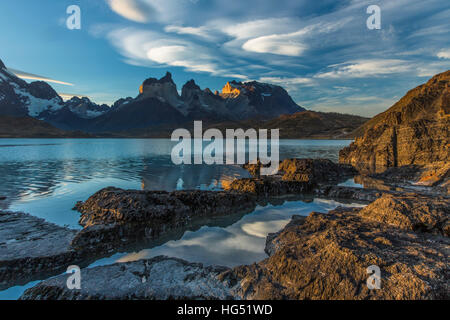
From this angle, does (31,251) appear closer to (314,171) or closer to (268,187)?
(268,187)

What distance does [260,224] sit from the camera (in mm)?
10047

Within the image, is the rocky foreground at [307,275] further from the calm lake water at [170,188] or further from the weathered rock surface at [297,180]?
the weathered rock surface at [297,180]

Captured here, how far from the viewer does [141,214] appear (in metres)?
Result: 8.62

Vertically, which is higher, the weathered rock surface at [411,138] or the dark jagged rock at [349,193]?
the weathered rock surface at [411,138]

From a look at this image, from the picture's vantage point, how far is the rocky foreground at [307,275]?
4344mm

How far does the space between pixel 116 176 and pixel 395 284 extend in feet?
71.4

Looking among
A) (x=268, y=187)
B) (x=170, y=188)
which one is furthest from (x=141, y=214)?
(x=170, y=188)

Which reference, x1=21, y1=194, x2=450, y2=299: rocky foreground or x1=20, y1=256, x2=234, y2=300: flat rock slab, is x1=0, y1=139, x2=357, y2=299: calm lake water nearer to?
x1=20, y1=256, x2=234, y2=300: flat rock slab

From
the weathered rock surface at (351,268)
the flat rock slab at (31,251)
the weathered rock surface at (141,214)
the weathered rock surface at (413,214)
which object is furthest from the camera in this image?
the weathered rock surface at (141,214)

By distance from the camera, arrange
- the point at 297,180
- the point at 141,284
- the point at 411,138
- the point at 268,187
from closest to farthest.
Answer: the point at 141,284 < the point at 268,187 < the point at 297,180 < the point at 411,138

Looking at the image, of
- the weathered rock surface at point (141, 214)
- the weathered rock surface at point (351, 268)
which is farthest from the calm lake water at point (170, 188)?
the weathered rock surface at point (351, 268)

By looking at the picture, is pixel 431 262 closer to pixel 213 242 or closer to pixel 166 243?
pixel 213 242

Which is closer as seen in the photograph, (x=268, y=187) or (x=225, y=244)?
(x=225, y=244)

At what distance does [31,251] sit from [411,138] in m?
27.9
